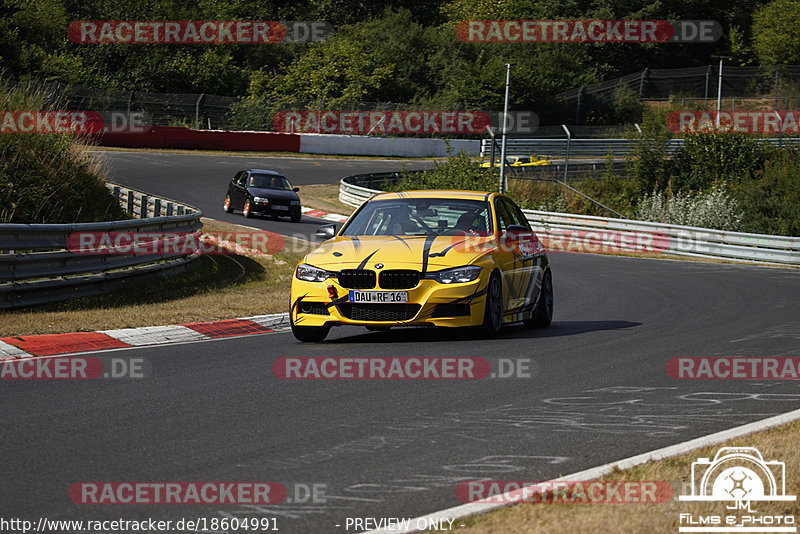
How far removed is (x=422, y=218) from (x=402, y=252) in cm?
108

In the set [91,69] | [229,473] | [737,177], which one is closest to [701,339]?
[229,473]

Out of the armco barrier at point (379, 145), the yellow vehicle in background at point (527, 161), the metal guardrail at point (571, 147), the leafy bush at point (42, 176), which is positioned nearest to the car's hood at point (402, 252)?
the leafy bush at point (42, 176)

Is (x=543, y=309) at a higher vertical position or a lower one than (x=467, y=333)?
higher

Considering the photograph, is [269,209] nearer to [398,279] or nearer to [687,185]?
[687,185]

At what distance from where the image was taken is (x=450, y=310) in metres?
10.6

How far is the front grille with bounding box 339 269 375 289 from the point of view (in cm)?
1062

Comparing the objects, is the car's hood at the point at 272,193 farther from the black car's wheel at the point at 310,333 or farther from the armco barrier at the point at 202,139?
the black car's wheel at the point at 310,333

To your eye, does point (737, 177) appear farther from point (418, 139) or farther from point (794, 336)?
point (794, 336)

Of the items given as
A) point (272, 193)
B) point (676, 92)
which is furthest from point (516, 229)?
point (676, 92)

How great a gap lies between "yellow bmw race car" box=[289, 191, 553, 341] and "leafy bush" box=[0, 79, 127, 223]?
7.03 m

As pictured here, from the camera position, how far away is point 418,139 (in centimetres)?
6225

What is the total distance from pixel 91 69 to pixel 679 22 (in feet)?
160

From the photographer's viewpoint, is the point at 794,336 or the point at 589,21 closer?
the point at 794,336

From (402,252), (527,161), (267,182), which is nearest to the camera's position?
(402,252)
